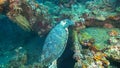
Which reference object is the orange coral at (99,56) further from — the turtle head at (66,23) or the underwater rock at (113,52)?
the turtle head at (66,23)

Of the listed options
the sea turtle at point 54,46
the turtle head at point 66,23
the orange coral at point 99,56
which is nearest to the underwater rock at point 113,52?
the orange coral at point 99,56

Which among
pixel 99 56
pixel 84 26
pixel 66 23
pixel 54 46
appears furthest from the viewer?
pixel 84 26

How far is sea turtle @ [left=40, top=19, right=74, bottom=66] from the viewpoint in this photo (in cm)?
637

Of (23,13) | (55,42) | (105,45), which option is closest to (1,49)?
(23,13)

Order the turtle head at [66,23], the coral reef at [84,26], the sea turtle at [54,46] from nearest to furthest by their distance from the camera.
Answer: the coral reef at [84,26] < the sea turtle at [54,46] < the turtle head at [66,23]

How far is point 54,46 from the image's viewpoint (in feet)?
21.2

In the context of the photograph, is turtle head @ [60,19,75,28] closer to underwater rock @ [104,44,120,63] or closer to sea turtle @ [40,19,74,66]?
sea turtle @ [40,19,74,66]

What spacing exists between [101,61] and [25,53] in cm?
301

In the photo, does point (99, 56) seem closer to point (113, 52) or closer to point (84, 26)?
point (113, 52)

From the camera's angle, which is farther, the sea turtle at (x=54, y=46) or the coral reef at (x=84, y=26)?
the sea turtle at (x=54, y=46)

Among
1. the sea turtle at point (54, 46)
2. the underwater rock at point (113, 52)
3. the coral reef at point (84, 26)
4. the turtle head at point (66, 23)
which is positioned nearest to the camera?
the underwater rock at point (113, 52)

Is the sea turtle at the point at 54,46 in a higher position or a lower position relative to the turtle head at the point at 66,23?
lower

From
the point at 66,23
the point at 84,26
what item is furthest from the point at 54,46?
the point at 84,26

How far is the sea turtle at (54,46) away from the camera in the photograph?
6.37m
